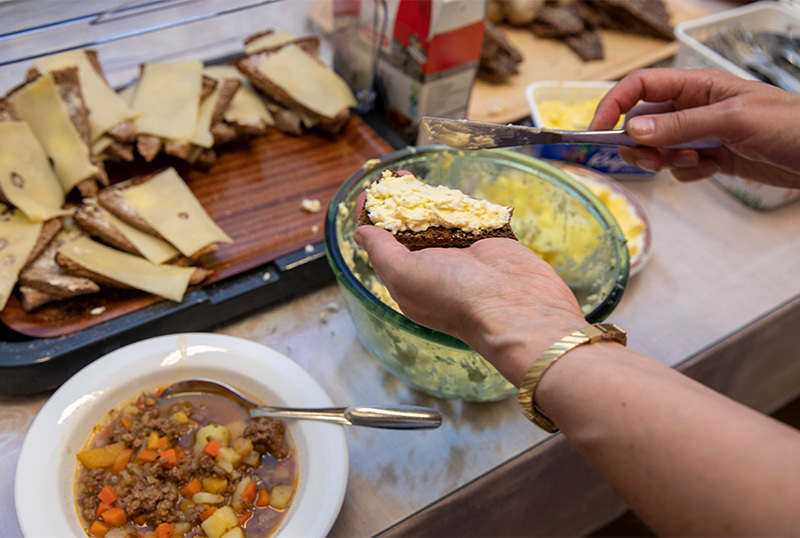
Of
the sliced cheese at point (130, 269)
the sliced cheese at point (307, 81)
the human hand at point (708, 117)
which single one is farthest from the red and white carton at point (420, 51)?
the sliced cheese at point (130, 269)

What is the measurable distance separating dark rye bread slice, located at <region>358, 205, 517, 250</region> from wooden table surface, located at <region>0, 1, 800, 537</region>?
0.41 metres

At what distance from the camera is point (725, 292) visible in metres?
1.60

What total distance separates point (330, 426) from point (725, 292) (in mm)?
1170

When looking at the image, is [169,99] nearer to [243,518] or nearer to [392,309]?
[392,309]

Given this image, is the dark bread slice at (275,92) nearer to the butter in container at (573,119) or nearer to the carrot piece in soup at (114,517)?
the butter in container at (573,119)

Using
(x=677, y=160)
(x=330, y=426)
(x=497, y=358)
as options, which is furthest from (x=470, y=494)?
(x=677, y=160)

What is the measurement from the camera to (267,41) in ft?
6.13

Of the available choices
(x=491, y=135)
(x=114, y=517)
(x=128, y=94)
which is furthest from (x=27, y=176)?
(x=491, y=135)

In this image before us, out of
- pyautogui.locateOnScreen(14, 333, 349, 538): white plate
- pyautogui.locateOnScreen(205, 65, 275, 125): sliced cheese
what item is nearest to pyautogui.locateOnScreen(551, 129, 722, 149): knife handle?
pyautogui.locateOnScreen(14, 333, 349, 538): white plate

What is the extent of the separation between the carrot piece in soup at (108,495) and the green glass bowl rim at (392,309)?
1.72 ft

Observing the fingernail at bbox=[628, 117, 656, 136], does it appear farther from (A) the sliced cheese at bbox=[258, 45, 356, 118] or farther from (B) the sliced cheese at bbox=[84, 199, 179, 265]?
(B) the sliced cheese at bbox=[84, 199, 179, 265]

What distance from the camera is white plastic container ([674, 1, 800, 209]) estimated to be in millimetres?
1806

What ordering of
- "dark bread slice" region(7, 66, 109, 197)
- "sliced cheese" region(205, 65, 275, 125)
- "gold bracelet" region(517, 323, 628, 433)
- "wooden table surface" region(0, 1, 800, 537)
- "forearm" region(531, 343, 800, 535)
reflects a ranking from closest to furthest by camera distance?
"forearm" region(531, 343, 800, 535) → "gold bracelet" region(517, 323, 628, 433) → "wooden table surface" region(0, 1, 800, 537) → "dark bread slice" region(7, 66, 109, 197) → "sliced cheese" region(205, 65, 275, 125)

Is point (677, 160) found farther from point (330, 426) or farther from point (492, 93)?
point (330, 426)
